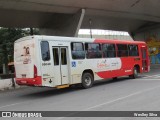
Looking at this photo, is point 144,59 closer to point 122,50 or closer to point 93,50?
point 122,50

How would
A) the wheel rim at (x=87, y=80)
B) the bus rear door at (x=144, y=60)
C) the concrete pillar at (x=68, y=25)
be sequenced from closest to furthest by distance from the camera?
the wheel rim at (x=87, y=80), the bus rear door at (x=144, y=60), the concrete pillar at (x=68, y=25)

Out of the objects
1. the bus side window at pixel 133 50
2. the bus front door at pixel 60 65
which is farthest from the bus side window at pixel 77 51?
the bus side window at pixel 133 50

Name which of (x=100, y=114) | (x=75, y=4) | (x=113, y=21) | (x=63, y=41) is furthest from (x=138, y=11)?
(x=100, y=114)

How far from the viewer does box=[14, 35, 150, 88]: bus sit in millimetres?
13742

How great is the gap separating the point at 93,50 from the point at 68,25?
12086mm

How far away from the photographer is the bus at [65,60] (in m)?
13.7

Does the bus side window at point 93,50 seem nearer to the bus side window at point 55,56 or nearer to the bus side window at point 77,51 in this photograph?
the bus side window at point 77,51

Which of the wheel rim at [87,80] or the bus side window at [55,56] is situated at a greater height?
the bus side window at [55,56]

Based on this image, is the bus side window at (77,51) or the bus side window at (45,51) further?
the bus side window at (77,51)

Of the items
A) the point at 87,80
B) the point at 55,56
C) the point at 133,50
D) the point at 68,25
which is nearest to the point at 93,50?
the point at 87,80

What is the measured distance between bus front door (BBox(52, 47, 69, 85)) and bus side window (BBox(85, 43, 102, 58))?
1.95 m

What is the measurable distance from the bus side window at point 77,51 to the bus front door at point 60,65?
1.94 feet

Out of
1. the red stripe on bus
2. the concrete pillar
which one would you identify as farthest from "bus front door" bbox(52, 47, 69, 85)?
the concrete pillar

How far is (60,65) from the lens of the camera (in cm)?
1468
